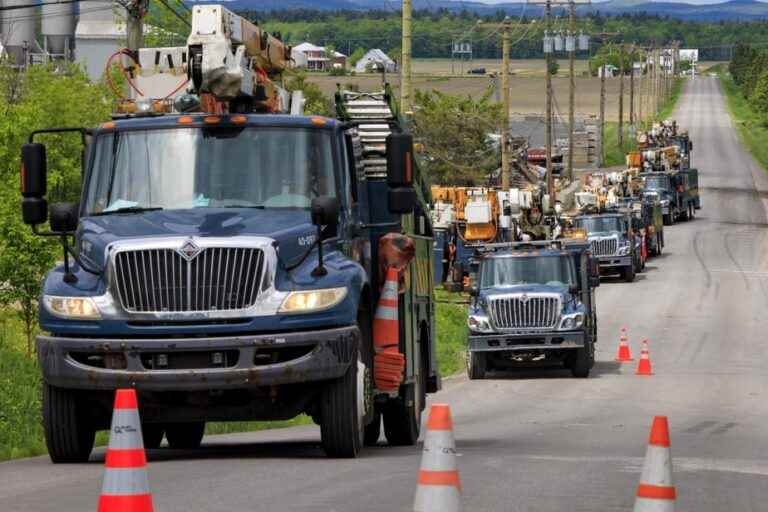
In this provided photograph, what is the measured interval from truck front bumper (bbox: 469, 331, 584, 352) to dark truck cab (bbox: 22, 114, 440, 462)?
696 inches

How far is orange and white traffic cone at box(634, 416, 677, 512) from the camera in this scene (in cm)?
792

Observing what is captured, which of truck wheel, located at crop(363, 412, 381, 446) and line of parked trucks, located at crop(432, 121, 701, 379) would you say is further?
line of parked trucks, located at crop(432, 121, 701, 379)

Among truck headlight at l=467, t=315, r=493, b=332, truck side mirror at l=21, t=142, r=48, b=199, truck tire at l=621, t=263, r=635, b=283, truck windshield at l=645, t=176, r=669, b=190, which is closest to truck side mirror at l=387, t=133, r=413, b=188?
truck side mirror at l=21, t=142, r=48, b=199

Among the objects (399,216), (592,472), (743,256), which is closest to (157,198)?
(399,216)

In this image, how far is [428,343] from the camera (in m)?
17.6

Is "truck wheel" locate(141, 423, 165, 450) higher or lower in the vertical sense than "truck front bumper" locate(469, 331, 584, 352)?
higher

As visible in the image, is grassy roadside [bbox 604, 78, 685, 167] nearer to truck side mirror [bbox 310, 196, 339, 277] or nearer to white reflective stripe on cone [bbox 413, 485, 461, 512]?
truck side mirror [bbox 310, 196, 339, 277]

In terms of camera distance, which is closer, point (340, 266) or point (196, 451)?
point (340, 266)

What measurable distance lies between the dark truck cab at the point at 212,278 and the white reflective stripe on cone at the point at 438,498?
4774 millimetres

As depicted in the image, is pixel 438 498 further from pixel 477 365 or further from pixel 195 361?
pixel 477 365

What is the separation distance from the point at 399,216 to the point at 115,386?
384 centimetres

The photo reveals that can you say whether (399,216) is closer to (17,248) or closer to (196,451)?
(196,451)

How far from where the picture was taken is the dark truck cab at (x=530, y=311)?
32125 millimetres

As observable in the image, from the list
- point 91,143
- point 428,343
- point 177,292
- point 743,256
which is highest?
point 91,143
